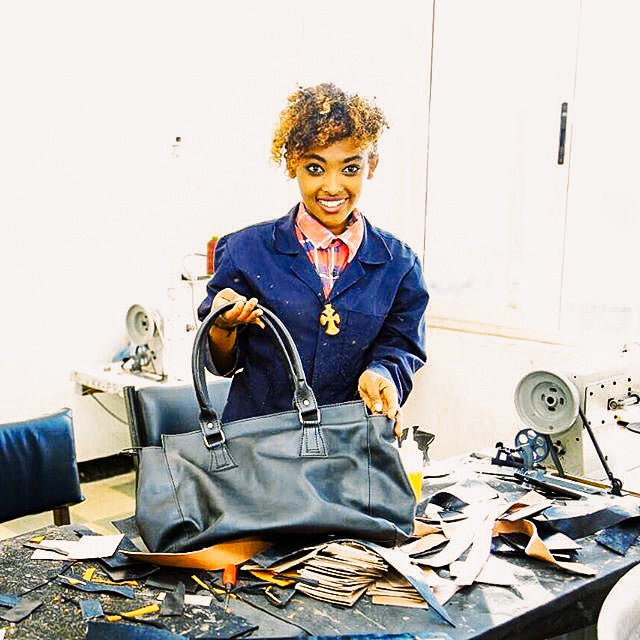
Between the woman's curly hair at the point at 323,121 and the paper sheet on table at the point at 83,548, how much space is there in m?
0.84

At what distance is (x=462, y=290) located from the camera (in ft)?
12.5

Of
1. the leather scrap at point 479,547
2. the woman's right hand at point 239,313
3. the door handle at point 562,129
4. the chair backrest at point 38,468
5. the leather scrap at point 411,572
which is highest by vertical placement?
the door handle at point 562,129

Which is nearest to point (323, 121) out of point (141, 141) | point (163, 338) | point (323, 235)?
point (323, 235)

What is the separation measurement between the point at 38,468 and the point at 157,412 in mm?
308

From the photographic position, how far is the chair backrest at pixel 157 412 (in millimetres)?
1774

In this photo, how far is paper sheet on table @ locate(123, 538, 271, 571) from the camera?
119cm

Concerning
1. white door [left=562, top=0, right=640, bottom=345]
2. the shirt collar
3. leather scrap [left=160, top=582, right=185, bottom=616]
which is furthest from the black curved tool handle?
white door [left=562, top=0, right=640, bottom=345]

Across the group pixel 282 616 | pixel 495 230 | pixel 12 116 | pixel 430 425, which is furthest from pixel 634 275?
pixel 12 116

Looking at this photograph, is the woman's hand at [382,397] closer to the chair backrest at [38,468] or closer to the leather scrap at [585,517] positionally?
the leather scrap at [585,517]

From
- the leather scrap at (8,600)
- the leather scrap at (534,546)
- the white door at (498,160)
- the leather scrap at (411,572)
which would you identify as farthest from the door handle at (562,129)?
the leather scrap at (8,600)

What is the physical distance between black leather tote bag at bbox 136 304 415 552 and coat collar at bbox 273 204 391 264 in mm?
359

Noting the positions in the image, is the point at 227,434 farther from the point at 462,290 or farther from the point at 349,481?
the point at 462,290


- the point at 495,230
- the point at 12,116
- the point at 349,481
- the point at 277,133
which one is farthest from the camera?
the point at 495,230

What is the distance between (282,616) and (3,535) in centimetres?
240
